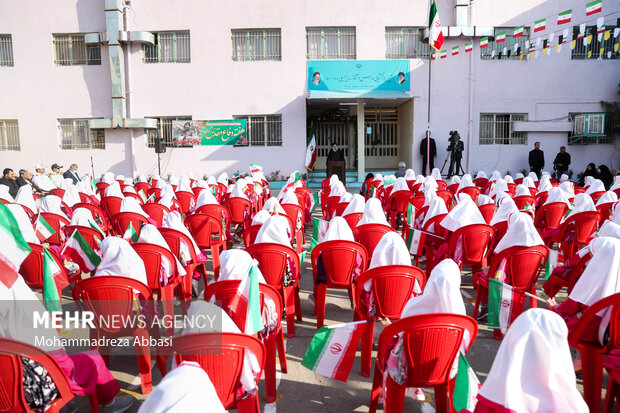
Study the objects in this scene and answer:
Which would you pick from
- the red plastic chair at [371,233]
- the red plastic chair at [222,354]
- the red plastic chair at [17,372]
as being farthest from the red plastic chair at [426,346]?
the red plastic chair at [371,233]

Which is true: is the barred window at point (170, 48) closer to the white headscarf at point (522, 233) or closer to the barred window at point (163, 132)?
the barred window at point (163, 132)

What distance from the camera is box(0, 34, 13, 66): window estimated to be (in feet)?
51.9

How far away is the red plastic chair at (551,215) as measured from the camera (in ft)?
20.9

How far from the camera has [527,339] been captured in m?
1.72

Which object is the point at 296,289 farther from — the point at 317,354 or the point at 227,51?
the point at 227,51

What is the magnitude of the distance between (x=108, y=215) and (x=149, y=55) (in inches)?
398

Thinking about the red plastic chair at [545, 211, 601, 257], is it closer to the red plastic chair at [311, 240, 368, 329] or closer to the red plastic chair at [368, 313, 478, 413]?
the red plastic chair at [311, 240, 368, 329]

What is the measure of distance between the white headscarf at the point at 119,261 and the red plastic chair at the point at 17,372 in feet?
3.68

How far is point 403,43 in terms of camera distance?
15.5 meters

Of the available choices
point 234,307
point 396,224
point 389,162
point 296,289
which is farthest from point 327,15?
point 234,307

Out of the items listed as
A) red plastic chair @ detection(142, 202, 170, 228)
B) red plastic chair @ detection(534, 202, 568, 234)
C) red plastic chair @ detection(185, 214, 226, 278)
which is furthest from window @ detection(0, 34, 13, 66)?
red plastic chair @ detection(534, 202, 568, 234)

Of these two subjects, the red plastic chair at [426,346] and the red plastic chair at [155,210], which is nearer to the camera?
the red plastic chair at [426,346]

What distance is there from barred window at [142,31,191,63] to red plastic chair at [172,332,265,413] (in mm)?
15097

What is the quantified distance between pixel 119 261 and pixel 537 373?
2734 mm
